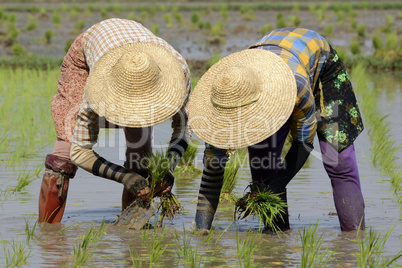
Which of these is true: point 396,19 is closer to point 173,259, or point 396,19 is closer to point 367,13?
point 367,13

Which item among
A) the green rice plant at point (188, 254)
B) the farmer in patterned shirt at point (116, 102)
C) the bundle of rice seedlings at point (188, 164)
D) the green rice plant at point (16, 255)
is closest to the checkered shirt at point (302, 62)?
the farmer in patterned shirt at point (116, 102)

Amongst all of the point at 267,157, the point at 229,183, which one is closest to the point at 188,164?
the point at 229,183

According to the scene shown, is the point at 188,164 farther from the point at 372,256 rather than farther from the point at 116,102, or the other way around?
the point at 372,256

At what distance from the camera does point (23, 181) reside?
517 centimetres

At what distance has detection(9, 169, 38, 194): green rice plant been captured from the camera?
5.09 metres

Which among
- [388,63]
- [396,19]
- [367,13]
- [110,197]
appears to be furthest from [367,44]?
[110,197]

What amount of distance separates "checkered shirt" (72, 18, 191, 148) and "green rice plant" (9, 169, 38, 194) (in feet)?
4.22

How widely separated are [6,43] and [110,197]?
46.6 ft

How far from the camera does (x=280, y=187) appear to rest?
3.87 metres

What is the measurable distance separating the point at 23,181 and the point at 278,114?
2.35 metres

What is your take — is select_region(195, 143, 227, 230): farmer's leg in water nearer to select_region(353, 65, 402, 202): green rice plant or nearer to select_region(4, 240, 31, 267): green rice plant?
select_region(4, 240, 31, 267): green rice plant

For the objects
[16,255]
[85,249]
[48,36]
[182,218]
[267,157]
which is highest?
[267,157]

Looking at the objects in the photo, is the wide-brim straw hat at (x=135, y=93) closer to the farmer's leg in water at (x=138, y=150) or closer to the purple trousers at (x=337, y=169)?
the purple trousers at (x=337, y=169)

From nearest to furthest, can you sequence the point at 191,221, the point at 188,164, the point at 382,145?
the point at 191,221 → the point at 188,164 → the point at 382,145
